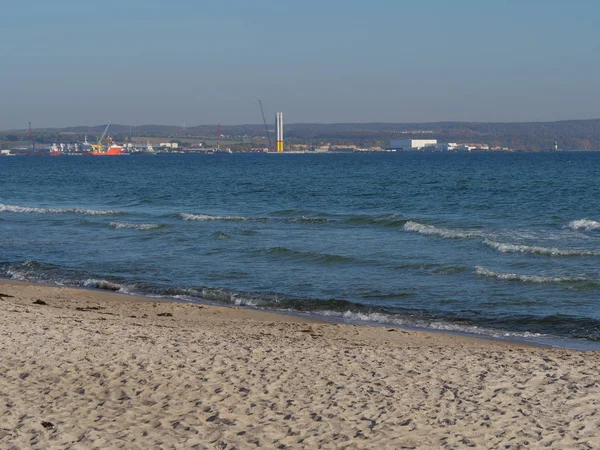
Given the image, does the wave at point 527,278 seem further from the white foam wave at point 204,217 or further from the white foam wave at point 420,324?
the white foam wave at point 204,217

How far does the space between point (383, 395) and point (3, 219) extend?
2845cm

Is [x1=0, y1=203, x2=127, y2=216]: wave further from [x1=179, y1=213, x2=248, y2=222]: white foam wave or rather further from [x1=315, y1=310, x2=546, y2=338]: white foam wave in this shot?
[x1=315, y1=310, x2=546, y2=338]: white foam wave

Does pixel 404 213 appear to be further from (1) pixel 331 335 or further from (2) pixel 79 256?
(1) pixel 331 335

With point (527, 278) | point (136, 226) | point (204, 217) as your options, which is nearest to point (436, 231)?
point (527, 278)

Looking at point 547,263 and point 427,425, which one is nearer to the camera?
point 427,425

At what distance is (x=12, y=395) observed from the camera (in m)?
8.16

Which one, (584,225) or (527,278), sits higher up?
(584,225)

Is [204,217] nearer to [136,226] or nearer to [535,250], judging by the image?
[136,226]

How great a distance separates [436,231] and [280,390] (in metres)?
17.7

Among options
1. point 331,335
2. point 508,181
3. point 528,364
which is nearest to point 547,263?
point 331,335

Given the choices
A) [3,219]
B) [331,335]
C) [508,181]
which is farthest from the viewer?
[508,181]

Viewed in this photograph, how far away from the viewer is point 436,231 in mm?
25500

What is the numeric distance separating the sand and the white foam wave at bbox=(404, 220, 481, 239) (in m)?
12.4

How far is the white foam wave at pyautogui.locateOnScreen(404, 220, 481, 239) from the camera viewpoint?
2448 centimetres
